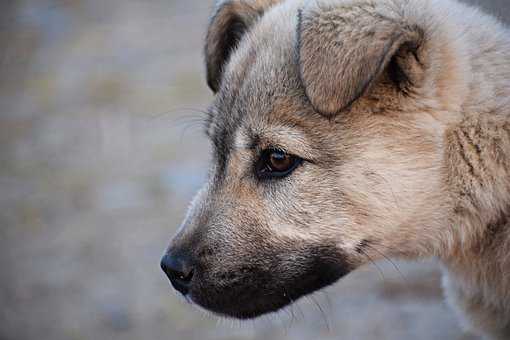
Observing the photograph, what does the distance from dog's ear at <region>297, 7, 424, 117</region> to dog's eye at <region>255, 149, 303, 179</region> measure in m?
0.36

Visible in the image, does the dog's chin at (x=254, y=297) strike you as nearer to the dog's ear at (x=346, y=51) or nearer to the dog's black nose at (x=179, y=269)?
the dog's black nose at (x=179, y=269)

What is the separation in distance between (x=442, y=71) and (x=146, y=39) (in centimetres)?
780

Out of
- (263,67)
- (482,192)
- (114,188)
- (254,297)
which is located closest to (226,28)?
(263,67)

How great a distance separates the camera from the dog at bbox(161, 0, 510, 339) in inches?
139

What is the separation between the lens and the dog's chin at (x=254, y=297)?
3.67m

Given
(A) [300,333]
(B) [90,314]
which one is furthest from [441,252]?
(B) [90,314]

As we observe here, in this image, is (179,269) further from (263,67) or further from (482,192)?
(482,192)

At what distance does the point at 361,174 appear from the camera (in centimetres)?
355

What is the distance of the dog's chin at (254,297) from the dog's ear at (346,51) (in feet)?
2.90

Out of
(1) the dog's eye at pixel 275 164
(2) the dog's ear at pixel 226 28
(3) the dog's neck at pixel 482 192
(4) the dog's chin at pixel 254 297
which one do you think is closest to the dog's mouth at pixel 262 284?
(4) the dog's chin at pixel 254 297

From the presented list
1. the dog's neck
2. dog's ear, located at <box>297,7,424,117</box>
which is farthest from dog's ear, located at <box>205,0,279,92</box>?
the dog's neck

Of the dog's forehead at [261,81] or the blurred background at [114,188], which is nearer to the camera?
the dog's forehead at [261,81]

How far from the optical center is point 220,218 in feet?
12.2

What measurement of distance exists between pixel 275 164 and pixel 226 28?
1.35 m
